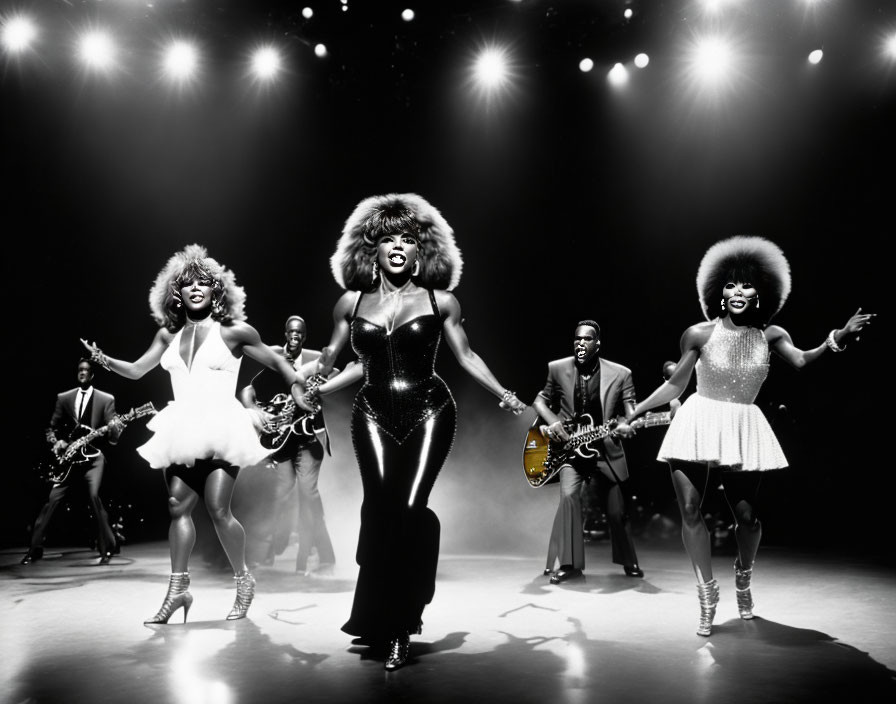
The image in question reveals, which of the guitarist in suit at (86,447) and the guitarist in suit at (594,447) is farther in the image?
the guitarist in suit at (86,447)

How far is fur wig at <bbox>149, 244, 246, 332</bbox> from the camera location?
17.0 feet

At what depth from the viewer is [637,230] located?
36.9 feet

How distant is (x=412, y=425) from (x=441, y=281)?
0.88 metres

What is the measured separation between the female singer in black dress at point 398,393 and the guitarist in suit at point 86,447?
453 centimetres

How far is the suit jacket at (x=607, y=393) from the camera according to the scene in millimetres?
7277

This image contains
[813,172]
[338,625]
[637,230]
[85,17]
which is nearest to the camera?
[338,625]

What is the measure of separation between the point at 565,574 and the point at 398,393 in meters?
3.34

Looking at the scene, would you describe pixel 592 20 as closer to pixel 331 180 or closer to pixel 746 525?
pixel 331 180

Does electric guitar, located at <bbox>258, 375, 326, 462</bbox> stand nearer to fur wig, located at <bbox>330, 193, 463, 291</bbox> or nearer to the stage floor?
the stage floor

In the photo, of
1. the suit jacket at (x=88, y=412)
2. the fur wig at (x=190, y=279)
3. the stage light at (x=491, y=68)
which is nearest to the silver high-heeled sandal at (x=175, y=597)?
the fur wig at (x=190, y=279)

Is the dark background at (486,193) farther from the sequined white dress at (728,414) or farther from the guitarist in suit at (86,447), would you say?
the sequined white dress at (728,414)

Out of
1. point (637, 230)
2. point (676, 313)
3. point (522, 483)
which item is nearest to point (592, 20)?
point (637, 230)

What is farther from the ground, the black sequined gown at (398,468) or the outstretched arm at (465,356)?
the outstretched arm at (465,356)

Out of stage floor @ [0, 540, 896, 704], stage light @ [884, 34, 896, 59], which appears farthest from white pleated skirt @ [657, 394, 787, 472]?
stage light @ [884, 34, 896, 59]
